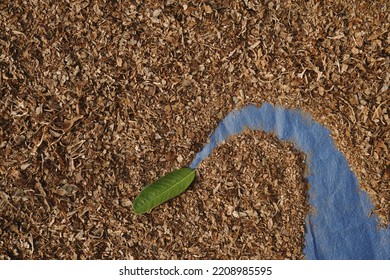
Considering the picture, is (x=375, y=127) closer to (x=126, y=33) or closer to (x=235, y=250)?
(x=235, y=250)

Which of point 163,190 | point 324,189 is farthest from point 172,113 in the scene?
point 324,189

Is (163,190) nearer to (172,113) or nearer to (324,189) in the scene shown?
(172,113)

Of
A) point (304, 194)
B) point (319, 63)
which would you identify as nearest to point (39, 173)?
point (304, 194)
